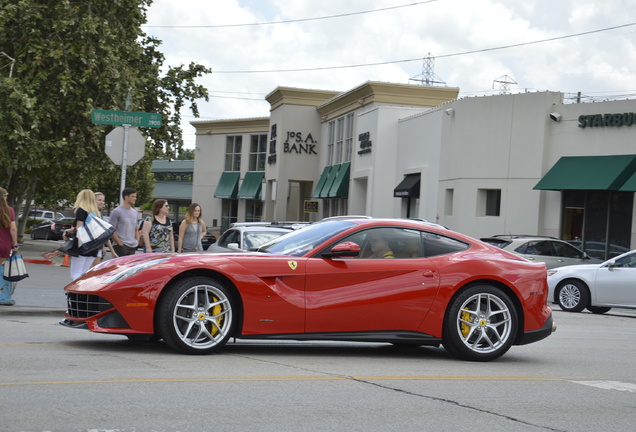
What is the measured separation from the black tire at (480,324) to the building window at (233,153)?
58190 mm

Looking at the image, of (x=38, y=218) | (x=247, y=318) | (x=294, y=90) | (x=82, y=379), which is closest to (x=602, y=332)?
(x=247, y=318)

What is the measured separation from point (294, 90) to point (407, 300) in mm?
46582

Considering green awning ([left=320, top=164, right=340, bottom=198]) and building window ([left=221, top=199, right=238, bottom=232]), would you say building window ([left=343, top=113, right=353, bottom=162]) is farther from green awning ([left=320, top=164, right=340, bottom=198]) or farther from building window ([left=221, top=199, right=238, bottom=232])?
building window ([left=221, top=199, right=238, bottom=232])

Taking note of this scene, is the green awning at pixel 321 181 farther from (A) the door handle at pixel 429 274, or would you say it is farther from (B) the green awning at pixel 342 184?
(A) the door handle at pixel 429 274

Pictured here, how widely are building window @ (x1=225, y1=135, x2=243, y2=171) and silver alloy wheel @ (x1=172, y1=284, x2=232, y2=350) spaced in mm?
58897

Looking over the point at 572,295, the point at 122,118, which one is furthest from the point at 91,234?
the point at 572,295

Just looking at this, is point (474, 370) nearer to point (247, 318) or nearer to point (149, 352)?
point (247, 318)

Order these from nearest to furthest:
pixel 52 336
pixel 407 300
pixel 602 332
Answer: pixel 407 300 → pixel 52 336 → pixel 602 332

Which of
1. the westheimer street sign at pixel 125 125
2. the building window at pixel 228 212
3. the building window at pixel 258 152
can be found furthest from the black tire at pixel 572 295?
the building window at pixel 228 212

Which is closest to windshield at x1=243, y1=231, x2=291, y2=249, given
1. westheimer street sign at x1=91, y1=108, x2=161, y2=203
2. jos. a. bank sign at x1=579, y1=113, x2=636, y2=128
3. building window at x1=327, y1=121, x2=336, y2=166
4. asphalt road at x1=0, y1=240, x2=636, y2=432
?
westheimer street sign at x1=91, y1=108, x2=161, y2=203

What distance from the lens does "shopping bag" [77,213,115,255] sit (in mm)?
13328

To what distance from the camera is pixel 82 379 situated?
7273 mm

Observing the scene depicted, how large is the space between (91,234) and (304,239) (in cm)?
476

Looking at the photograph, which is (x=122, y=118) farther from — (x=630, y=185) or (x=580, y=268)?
(x=630, y=185)
